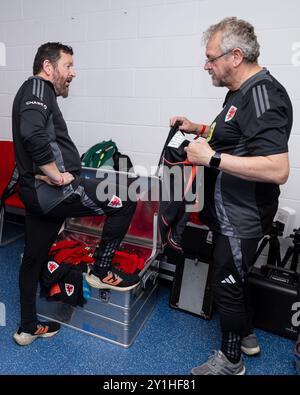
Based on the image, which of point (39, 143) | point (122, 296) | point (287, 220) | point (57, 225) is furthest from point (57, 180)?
point (287, 220)

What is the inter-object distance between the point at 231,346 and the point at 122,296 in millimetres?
607

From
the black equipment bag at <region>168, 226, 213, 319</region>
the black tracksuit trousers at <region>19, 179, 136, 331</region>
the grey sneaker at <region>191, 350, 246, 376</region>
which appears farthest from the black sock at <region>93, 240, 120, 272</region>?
the grey sneaker at <region>191, 350, 246, 376</region>

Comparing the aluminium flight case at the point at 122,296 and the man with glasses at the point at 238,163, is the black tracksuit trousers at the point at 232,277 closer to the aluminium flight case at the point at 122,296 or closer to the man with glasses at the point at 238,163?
the man with glasses at the point at 238,163

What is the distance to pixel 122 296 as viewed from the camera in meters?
1.82

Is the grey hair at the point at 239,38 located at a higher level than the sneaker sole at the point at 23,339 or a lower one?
higher

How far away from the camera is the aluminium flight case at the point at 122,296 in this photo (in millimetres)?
1865

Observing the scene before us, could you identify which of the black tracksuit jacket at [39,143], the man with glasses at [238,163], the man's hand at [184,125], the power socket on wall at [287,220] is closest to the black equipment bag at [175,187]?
the man's hand at [184,125]

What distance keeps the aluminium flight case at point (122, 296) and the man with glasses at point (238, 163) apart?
462 millimetres

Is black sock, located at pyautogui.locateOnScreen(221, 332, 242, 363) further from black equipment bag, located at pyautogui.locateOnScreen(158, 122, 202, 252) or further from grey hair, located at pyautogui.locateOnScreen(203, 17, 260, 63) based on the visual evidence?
grey hair, located at pyautogui.locateOnScreen(203, 17, 260, 63)

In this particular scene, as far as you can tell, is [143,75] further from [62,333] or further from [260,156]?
[62,333]

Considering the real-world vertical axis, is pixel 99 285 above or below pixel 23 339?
above

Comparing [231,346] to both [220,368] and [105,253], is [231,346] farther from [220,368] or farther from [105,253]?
[105,253]

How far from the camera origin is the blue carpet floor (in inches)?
67.9

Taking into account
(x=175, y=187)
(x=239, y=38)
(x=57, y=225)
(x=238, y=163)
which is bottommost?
(x=57, y=225)
